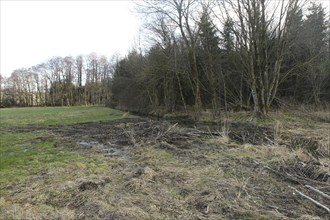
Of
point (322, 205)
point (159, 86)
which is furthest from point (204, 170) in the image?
point (159, 86)

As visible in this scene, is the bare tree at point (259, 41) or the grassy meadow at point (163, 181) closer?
the grassy meadow at point (163, 181)

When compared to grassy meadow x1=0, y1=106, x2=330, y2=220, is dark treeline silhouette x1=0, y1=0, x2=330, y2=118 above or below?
above

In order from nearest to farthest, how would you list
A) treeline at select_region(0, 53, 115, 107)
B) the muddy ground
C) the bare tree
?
the muddy ground → the bare tree → treeline at select_region(0, 53, 115, 107)

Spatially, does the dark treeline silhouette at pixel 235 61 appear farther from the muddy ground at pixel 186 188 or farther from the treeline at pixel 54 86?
the treeline at pixel 54 86

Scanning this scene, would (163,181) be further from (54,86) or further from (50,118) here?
(54,86)

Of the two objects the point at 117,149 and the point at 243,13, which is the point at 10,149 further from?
the point at 243,13

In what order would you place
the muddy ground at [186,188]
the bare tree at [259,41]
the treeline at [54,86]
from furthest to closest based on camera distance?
the treeline at [54,86], the bare tree at [259,41], the muddy ground at [186,188]

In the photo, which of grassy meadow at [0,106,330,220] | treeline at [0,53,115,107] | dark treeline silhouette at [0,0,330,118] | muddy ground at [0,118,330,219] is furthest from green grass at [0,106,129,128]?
treeline at [0,53,115,107]

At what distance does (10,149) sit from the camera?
8.62m

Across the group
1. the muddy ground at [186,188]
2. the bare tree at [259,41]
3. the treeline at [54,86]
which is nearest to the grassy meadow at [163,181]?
the muddy ground at [186,188]

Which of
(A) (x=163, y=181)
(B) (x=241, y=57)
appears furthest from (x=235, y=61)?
(A) (x=163, y=181)

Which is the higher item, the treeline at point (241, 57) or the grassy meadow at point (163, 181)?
the treeline at point (241, 57)

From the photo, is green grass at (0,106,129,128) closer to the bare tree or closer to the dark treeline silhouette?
the dark treeline silhouette

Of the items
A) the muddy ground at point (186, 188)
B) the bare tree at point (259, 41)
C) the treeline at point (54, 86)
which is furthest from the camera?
the treeline at point (54, 86)
